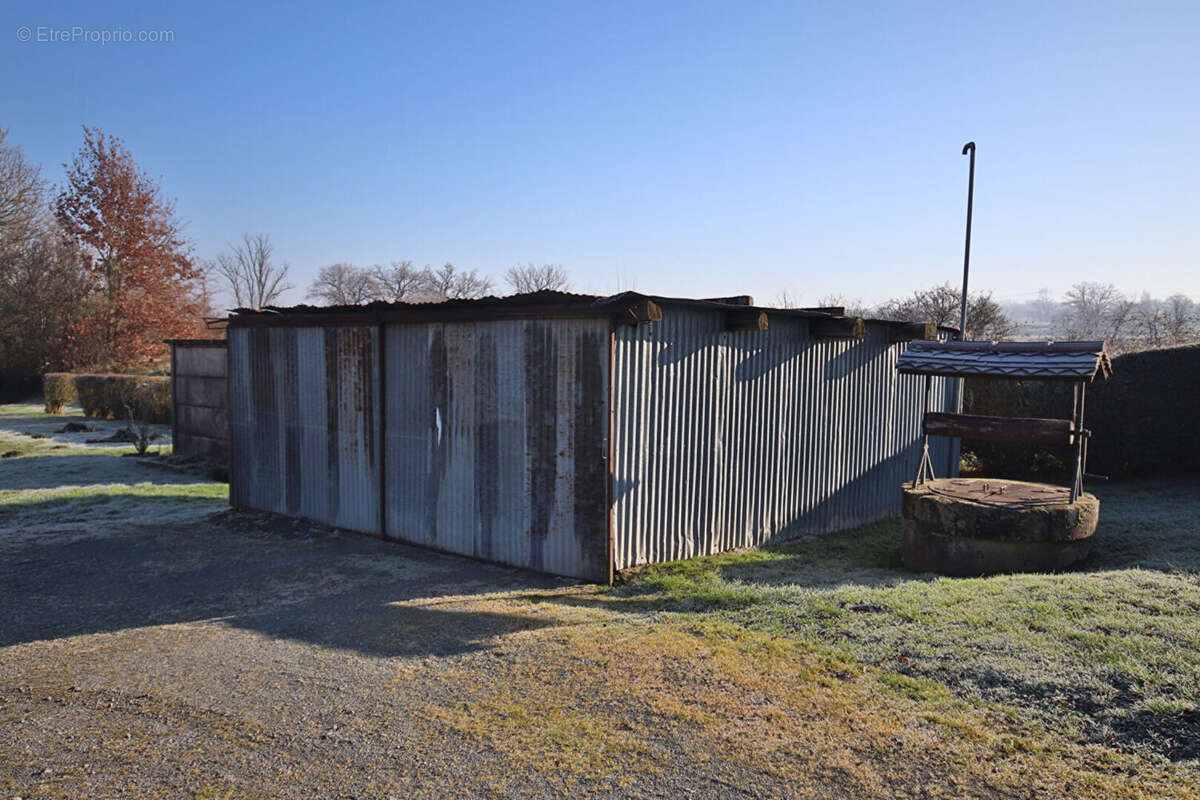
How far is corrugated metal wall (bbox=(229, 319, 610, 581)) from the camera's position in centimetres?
766

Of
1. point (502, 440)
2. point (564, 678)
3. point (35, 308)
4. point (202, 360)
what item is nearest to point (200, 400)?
point (202, 360)

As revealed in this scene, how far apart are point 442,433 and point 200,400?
33.0ft

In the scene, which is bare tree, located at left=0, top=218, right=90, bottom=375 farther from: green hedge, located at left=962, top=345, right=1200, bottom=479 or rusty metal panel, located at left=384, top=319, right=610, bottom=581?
green hedge, located at left=962, top=345, right=1200, bottom=479

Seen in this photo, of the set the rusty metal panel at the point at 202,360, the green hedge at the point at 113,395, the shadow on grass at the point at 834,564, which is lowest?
the shadow on grass at the point at 834,564

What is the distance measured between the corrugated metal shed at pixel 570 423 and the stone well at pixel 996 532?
70.3 inches

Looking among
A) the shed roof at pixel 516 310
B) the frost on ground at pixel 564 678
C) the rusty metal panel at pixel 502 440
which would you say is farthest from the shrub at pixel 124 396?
the rusty metal panel at pixel 502 440

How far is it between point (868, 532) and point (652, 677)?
21.8 ft

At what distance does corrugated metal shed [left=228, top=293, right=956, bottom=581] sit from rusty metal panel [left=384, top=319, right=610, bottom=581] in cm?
2

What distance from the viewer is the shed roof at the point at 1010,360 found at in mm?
8438

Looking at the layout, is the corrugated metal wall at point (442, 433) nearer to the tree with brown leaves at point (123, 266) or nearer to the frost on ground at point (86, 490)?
the frost on ground at point (86, 490)

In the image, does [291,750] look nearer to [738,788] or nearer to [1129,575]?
[738,788]

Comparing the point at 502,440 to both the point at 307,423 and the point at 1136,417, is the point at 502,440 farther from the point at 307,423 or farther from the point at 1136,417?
the point at 1136,417

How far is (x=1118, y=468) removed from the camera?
44.2 ft

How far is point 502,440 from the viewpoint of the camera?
830 cm
